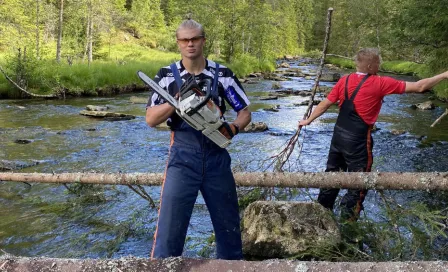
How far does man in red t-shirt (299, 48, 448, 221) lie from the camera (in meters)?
4.93

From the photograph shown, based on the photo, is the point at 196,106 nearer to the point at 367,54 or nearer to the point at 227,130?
the point at 227,130

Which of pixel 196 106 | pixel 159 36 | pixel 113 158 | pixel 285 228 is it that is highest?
pixel 159 36

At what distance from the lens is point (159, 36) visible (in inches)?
2137

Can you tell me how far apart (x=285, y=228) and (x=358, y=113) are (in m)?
1.71

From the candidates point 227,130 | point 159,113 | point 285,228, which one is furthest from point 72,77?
point 227,130

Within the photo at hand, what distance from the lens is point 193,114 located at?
275 centimetres

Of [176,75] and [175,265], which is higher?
[176,75]

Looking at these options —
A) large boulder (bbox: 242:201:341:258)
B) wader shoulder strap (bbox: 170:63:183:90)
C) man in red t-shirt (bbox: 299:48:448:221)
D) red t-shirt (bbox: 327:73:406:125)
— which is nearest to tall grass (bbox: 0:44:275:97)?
large boulder (bbox: 242:201:341:258)

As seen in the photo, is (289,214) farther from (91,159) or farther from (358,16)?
(358,16)

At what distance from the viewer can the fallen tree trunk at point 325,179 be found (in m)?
4.34

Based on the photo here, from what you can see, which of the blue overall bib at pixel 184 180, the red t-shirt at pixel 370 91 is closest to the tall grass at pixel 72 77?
the red t-shirt at pixel 370 91

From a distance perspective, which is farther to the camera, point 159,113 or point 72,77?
point 72,77

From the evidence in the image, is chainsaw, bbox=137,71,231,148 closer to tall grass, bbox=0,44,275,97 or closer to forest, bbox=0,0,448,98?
forest, bbox=0,0,448,98

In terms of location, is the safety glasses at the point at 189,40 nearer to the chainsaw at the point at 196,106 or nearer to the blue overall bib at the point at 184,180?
the blue overall bib at the point at 184,180
